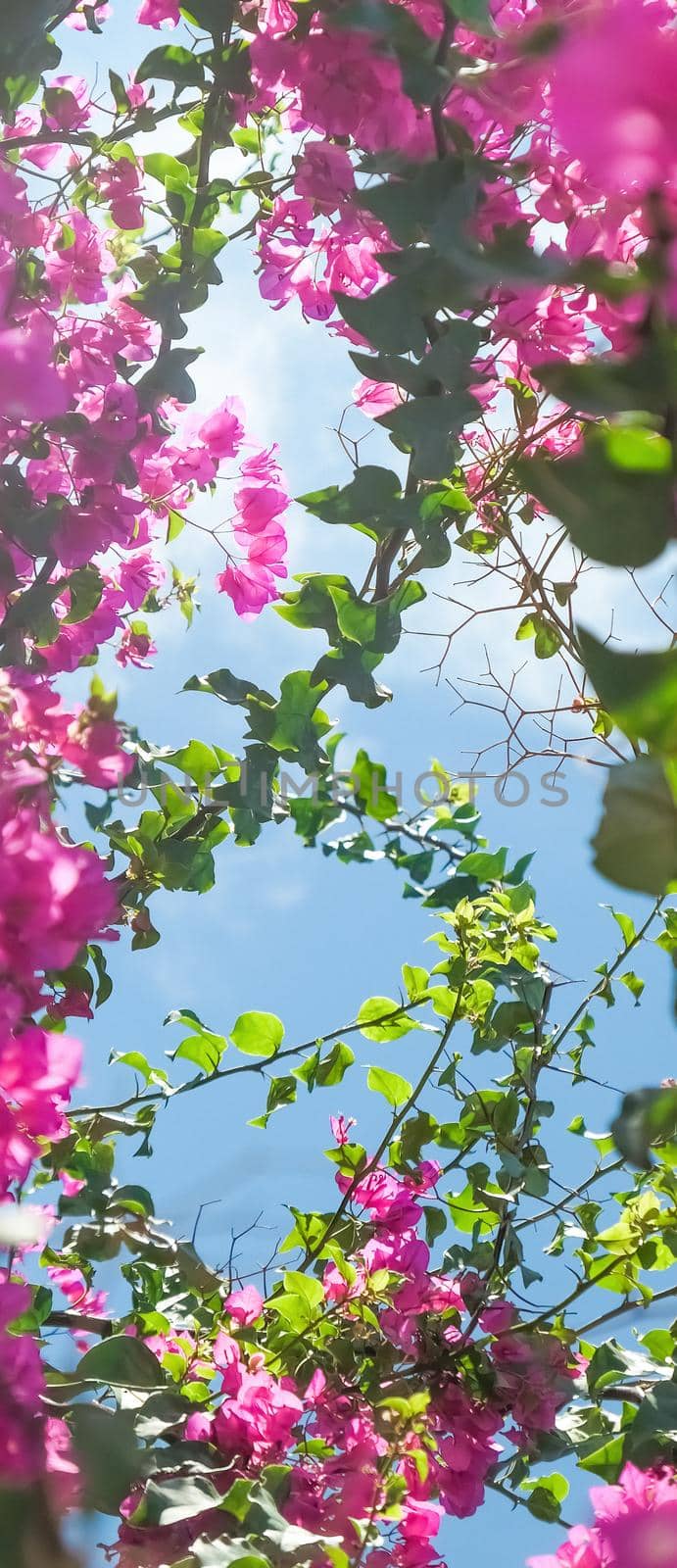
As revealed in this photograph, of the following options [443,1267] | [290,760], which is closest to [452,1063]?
[443,1267]

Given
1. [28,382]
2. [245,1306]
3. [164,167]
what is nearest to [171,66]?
[164,167]

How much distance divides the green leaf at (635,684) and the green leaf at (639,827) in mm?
12

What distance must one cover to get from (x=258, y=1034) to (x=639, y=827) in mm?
935

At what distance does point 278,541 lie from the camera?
1461 mm

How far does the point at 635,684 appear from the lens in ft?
1.06

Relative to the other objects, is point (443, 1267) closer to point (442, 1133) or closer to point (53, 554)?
point (442, 1133)

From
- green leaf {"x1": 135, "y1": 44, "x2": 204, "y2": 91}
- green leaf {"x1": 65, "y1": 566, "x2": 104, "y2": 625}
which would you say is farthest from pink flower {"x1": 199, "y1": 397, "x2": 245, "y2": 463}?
green leaf {"x1": 135, "y1": 44, "x2": 204, "y2": 91}

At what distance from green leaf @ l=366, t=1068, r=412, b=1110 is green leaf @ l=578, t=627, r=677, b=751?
1031 millimetres

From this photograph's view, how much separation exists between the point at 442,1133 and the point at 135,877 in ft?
1.54

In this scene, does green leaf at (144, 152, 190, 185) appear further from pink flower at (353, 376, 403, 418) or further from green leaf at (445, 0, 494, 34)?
green leaf at (445, 0, 494, 34)

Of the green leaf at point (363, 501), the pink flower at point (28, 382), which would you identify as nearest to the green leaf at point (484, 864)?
the green leaf at point (363, 501)

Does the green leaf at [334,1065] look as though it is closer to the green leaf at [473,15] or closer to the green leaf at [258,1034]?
the green leaf at [258,1034]

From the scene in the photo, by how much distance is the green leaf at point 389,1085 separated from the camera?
131 centimetres

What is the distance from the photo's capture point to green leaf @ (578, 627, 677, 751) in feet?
1.05
